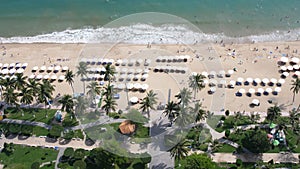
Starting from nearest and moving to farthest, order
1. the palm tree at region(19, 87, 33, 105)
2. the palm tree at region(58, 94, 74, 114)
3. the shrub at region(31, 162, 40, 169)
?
the shrub at region(31, 162, 40, 169), the palm tree at region(58, 94, 74, 114), the palm tree at region(19, 87, 33, 105)

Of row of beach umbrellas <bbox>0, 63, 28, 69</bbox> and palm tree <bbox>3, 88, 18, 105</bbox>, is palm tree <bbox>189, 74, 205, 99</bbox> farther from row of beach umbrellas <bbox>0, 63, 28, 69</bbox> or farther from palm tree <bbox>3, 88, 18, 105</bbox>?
row of beach umbrellas <bbox>0, 63, 28, 69</bbox>

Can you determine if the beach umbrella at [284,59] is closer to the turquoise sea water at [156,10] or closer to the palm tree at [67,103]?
the turquoise sea water at [156,10]

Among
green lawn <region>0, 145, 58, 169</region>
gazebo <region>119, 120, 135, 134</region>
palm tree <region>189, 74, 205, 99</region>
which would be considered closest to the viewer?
green lawn <region>0, 145, 58, 169</region>

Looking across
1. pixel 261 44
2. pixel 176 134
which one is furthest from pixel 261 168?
pixel 261 44

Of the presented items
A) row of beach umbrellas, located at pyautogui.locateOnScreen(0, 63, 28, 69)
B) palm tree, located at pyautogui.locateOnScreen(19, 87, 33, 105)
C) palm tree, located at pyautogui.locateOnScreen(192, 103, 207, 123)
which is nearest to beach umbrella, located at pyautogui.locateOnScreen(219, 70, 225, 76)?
palm tree, located at pyautogui.locateOnScreen(192, 103, 207, 123)

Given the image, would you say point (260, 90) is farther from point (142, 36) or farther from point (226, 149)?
point (142, 36)
